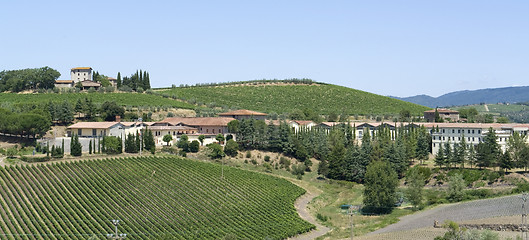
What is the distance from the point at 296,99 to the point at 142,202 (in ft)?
320

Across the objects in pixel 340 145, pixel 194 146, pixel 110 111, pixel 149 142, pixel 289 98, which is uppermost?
pixel 289 98

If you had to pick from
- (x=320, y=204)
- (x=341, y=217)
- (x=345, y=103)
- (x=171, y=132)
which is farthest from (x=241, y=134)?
A: (x=345, y=103)

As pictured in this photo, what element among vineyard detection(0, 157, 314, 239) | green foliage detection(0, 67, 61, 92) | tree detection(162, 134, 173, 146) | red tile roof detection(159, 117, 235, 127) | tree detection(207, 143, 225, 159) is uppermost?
green foliage detection(0, 67, 61, 92)

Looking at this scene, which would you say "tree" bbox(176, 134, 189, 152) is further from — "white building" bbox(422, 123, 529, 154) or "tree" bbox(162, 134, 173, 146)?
"white building" bbox(422, 123, 529, 154)

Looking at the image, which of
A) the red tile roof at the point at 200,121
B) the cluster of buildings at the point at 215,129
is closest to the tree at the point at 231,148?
the cluster of buildings at the point at 215,129

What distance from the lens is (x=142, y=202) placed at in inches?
2532

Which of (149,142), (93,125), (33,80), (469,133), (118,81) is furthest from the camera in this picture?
(118,81)

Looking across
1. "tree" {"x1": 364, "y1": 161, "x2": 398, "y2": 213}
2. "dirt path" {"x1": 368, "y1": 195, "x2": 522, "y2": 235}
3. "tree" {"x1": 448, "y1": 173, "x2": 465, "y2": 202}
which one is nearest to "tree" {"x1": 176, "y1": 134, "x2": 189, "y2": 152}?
"tree" {"x1": 364, "y1": 161, "x2": 398, "y2": 213}

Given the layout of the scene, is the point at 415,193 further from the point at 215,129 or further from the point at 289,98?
the point at 289,98

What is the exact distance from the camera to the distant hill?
145875 millimetres

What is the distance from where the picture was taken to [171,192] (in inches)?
2721

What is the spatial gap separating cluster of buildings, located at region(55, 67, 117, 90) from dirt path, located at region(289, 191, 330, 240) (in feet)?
235

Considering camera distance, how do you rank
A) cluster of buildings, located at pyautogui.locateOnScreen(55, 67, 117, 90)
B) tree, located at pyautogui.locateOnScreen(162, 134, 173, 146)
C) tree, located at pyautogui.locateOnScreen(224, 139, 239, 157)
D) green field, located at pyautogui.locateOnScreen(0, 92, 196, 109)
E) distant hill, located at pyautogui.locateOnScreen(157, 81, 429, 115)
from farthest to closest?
distant hill, located at pyautogui.locateOnScreen(157, 81, 429, 115), cluster of buildings, located at pyautogui.locateOnScreen(55, 67, 117, 90), green field, located at pyautogui.locateOnScreen(0, 92, 196, 109), tree, located at pyautogui.locateOnScreen(224, 139, 239, 157), tree, located at pyautogui.locateOnScreen(162, 134, 173, 146)

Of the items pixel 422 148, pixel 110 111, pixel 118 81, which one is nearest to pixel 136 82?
pixel 118 81
